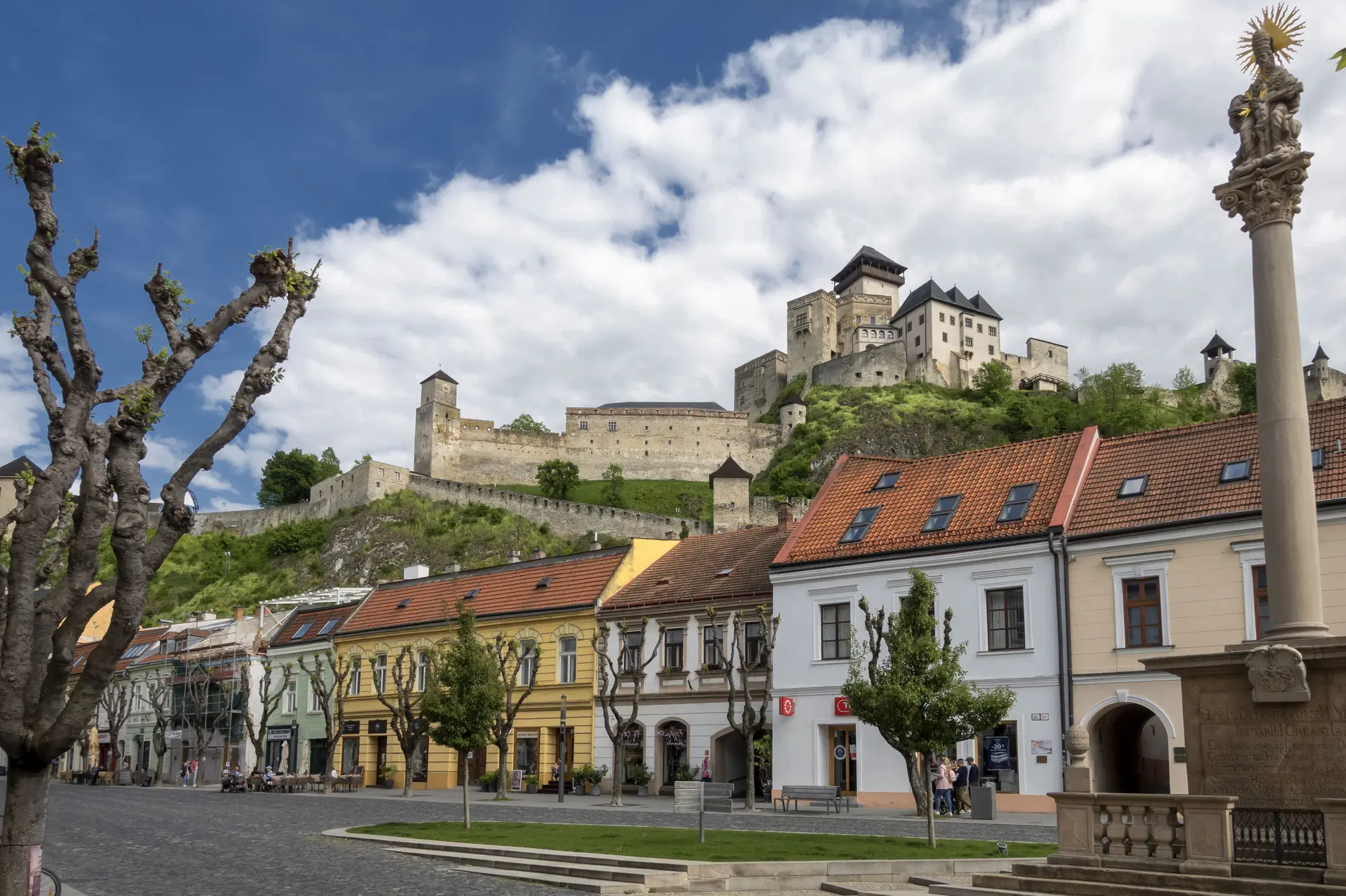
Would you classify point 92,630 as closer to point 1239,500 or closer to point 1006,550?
point 1006,550

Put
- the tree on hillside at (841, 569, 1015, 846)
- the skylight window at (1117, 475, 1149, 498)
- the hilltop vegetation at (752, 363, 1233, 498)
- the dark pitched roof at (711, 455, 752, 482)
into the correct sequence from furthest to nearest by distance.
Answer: the hilltop vegetation at (752, 363, 1233, 498), the dark pitched roof at (711, 455, 752, 482), the skylight window at (1117, 475, 1149, 498), the tree on hillside at (841, 569, 1015, 846)

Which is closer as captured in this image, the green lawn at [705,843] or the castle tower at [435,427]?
the green lawn at [705,843]

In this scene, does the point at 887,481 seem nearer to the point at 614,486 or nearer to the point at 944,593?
the point at 944,593

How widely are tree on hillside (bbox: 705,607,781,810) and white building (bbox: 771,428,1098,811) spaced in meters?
0.73

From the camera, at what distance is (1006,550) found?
104 feet

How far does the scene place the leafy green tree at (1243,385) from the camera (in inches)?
4043

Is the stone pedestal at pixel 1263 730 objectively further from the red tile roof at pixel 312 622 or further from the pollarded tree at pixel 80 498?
the red tile roof at pixel 312 622

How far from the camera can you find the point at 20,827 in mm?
10359

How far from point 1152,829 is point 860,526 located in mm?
22301

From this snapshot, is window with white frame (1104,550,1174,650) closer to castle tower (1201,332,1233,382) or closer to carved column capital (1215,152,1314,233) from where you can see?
carved column capital (1215,152,1314,233)

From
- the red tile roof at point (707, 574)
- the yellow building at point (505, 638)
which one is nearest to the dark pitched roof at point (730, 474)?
the yellow building at point (505, 638)

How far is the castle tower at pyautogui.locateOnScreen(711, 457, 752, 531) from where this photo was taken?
3984 inches

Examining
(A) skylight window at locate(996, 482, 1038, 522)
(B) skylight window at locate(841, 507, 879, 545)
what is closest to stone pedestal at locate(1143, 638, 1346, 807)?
(A) skylight window at locate(996, 482, 1038, 522)

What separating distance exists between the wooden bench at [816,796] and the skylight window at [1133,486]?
9926 mm
